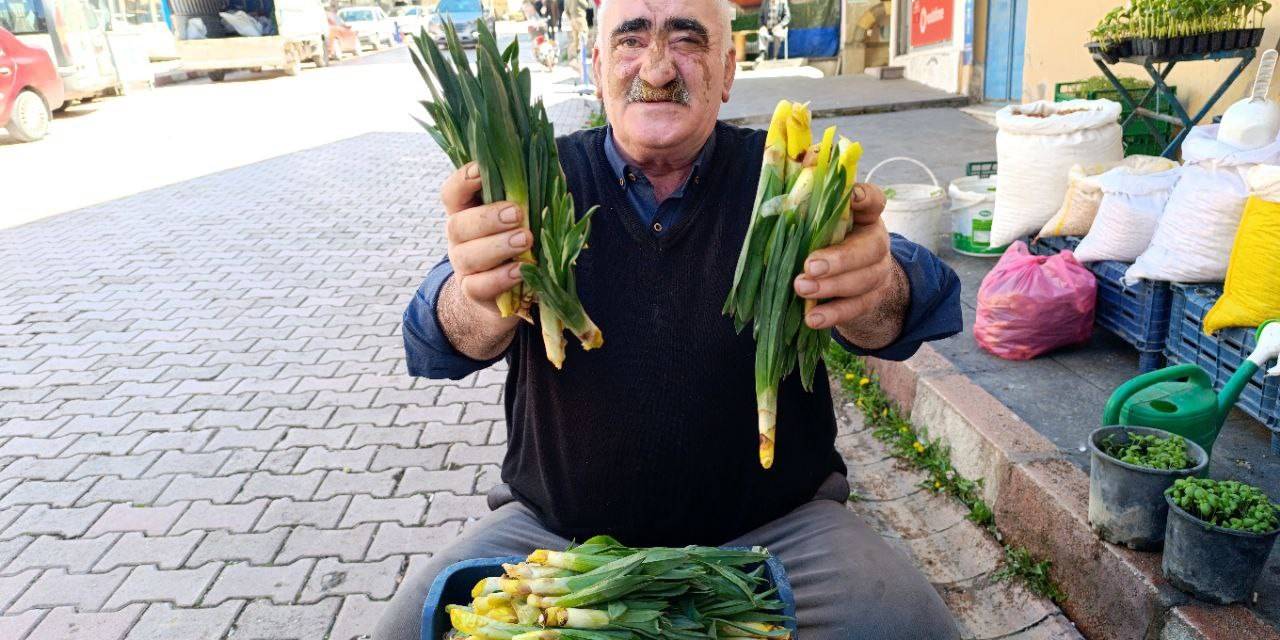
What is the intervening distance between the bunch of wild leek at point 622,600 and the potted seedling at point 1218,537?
125 cm

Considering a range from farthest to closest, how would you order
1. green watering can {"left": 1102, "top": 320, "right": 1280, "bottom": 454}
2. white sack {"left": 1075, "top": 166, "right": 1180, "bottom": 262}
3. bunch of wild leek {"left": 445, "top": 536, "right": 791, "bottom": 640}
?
white sack {"left": 1075, "top": 166, "right": 1180, "bottom": 262}
green watering can {"left": 1102, "top": 320, "right": 1280, "bottom": 454}
bunch of wild leek {"left": 445, "top": 536, "right": 791, "bottom": 640}

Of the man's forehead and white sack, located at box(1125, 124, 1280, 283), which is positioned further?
white sack, located at box(1125, 124, 1280, 283)

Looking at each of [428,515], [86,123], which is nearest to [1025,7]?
[428,515]

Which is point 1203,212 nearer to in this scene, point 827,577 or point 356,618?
point 827,577

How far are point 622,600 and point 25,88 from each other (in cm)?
1634

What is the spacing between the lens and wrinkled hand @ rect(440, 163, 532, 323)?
5.72 feet

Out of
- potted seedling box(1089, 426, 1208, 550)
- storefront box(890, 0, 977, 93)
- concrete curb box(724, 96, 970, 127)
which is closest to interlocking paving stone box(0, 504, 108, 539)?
potted seedling box(1089, 426, 1208, 550)

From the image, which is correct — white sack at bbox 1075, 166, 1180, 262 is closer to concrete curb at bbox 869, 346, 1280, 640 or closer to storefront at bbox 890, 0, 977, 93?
concrete curb at bbox 869, 346, 1280, 640

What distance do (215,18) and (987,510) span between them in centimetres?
2645

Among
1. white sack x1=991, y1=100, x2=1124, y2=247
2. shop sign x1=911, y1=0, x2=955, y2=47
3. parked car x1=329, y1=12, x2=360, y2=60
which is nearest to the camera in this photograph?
white sack x1=991, y1=100, x2=1124, y2=247

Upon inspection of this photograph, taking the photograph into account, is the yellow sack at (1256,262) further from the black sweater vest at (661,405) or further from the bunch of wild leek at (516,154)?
the bunch of wild leek at (516,154)

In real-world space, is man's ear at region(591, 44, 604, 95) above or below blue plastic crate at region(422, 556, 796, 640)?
above

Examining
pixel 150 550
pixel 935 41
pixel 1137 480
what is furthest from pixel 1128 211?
pixel 935 41

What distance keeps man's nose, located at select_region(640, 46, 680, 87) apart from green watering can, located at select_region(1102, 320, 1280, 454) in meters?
1.74
